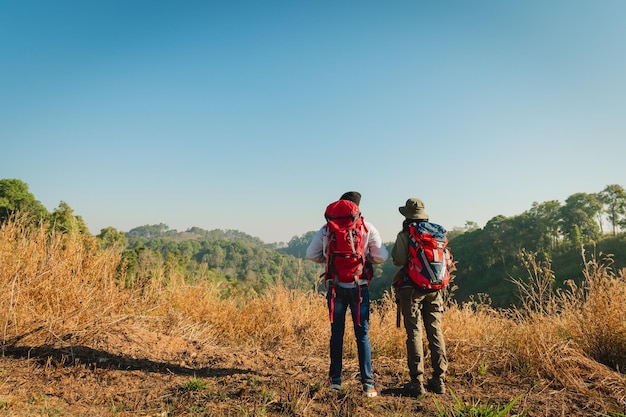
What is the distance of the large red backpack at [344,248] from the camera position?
3.51m

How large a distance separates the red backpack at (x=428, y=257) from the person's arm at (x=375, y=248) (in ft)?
0.88

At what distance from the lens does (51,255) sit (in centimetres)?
499

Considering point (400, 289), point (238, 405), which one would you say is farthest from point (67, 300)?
point (400, 289)

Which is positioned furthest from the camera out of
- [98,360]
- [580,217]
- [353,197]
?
[580,217]

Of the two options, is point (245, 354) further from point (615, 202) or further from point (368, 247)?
point (615, 202)

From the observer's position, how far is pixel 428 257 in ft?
→ 11.4

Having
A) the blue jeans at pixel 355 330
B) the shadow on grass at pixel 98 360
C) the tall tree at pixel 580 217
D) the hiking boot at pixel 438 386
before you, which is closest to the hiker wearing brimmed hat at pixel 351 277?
the blue jeans at pixel 355 330

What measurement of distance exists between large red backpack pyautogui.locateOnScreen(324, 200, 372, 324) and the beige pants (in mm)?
470

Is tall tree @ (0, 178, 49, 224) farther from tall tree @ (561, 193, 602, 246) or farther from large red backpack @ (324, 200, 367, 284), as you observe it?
tall tree @ (561, 193, 602, 246)

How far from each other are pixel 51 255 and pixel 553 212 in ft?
213

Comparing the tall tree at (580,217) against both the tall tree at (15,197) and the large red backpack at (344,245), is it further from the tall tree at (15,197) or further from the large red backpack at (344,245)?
the tall tree at (15,197)

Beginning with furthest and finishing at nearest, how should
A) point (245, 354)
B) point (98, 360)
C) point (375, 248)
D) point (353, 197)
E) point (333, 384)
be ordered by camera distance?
point (245, 354)
point (98, 360)
point (353, 197)
point (375, 248)
point (333, 384)

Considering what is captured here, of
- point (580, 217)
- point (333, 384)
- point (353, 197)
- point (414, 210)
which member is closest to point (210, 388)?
point (333, 384)

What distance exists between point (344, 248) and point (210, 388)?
Result: 1884 mm
